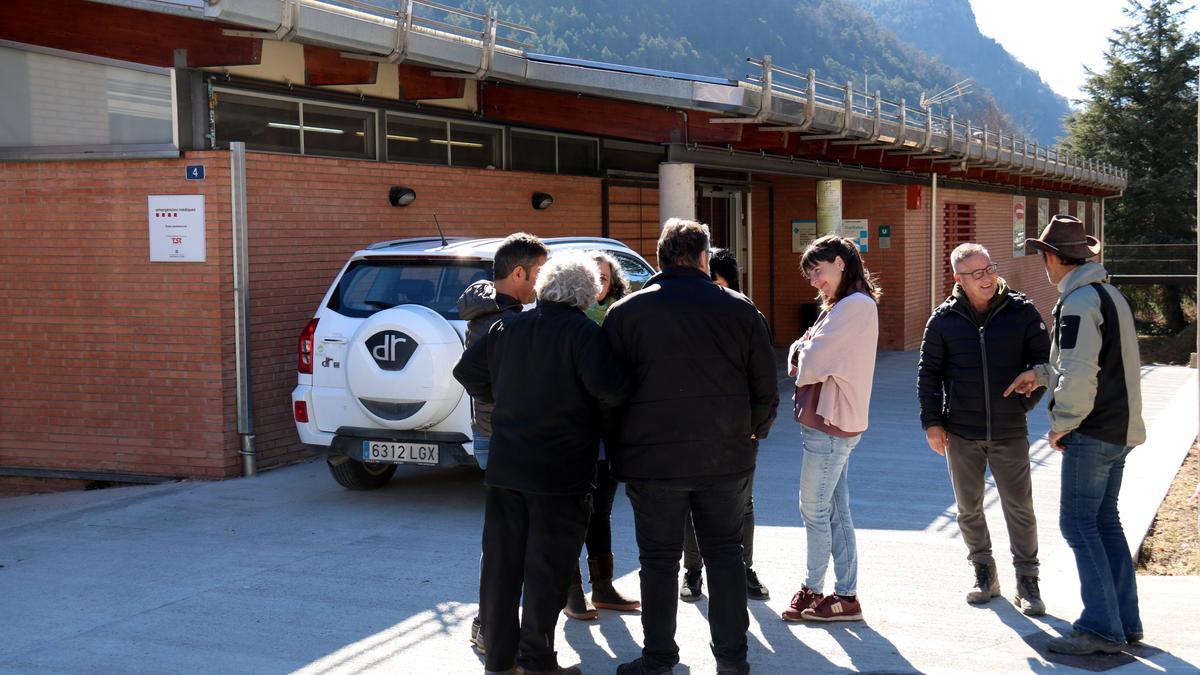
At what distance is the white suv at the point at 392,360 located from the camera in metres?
7.64

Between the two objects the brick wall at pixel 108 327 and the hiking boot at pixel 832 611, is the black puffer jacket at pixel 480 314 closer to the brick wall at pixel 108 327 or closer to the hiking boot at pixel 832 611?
the hiking boot at pixel 832 611

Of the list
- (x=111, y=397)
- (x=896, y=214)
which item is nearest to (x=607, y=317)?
(x=111, y=397)

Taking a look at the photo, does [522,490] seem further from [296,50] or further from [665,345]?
[296,50]

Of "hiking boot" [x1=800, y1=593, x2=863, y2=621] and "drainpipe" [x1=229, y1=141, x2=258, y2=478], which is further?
"drainpipe" [x1=229, y1=141, x2=258, y2=478]

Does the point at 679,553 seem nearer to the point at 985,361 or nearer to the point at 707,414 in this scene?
the point at 707,414

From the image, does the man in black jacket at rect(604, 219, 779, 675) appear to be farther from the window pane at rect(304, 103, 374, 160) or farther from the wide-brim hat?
the window pane at rect(304, 103, 374, 160)

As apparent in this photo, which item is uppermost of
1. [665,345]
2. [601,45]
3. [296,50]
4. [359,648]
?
[601,45]

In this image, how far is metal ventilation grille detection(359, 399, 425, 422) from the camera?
7.71 metres

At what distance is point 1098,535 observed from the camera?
5.25 metres

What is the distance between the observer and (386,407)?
782 cm

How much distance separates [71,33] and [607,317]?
22.9ft

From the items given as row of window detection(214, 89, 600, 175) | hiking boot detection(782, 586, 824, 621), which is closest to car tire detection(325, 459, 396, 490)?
row of window detection(214, 89, 600, 175)

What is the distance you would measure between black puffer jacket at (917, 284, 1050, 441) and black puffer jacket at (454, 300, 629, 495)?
6.25 feet

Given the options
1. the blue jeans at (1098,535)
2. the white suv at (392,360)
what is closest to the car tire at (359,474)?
the white suv at (392,360)
